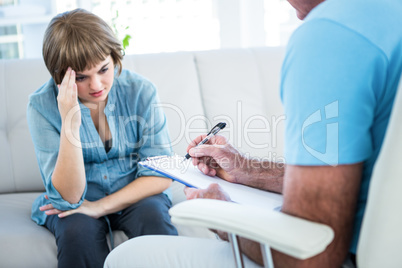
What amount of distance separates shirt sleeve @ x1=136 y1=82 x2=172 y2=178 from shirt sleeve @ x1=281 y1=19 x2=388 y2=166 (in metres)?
0.98

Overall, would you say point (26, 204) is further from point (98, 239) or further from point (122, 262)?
point (122, 262)

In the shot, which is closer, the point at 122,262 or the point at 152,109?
the point at 122,262

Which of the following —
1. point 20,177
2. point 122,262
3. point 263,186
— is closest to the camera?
point 122,262

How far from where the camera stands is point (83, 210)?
1549mm

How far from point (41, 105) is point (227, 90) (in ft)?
2.91

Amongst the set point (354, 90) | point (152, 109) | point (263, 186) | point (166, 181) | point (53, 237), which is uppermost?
point (354, 90)

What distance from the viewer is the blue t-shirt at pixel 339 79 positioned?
727mm

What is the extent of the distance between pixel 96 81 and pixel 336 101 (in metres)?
1.00

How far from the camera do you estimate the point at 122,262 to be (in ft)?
3.25

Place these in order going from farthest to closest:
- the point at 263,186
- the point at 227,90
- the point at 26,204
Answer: the point at 227,90
the point at 26,204
the point at 263,186

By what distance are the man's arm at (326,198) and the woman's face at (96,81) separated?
951 mm

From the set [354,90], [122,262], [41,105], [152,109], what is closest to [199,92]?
[152,109]

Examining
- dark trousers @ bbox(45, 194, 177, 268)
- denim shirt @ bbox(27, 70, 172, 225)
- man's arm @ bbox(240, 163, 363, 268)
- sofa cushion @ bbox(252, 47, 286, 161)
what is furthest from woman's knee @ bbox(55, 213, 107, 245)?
sofa cushion @ bbox(252, 47, 286, 161)

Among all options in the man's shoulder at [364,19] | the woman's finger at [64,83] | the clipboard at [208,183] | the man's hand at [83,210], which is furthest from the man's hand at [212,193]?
the woman's finger at [64,83]
